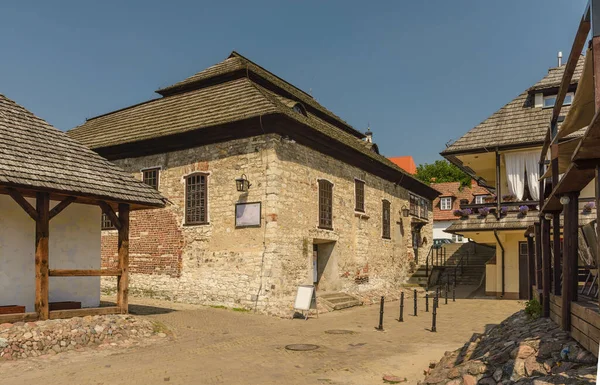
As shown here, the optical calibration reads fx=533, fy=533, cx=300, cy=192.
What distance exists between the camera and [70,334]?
10.3 m

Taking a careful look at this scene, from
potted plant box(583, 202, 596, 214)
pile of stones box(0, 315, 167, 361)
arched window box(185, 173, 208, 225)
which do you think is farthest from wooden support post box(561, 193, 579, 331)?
arched window box(185, 173, 208, 225)

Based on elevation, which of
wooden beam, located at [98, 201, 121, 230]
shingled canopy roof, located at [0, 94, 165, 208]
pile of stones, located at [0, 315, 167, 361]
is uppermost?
shingled canopy roof, located at [0, 94, 165, 208]

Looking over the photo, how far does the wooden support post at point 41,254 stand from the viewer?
34.8 feet

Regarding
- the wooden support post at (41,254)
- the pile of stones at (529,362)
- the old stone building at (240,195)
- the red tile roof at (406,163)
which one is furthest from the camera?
the red tile roof at (406,163)

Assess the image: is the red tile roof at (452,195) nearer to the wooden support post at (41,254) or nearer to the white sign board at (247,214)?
the white sign board at (247,214)

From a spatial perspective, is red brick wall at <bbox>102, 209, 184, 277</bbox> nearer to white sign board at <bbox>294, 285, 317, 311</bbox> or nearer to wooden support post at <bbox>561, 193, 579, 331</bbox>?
white sign board at <bbox>294, 285, 317, 311</bbox>

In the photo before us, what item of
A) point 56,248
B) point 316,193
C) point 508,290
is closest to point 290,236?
point 316,193

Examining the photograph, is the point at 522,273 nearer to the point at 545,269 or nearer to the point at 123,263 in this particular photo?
the point at 545,269

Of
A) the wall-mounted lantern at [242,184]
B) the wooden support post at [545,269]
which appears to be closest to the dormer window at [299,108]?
the wall-mounted lantern at [242,184]

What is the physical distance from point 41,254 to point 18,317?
1287 mm

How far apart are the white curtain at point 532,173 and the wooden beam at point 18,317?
16450mm

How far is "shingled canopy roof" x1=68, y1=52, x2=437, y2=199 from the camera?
55.3 feet

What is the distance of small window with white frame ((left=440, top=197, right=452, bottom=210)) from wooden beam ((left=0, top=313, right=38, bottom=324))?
4034 cm

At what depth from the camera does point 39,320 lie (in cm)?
1047
